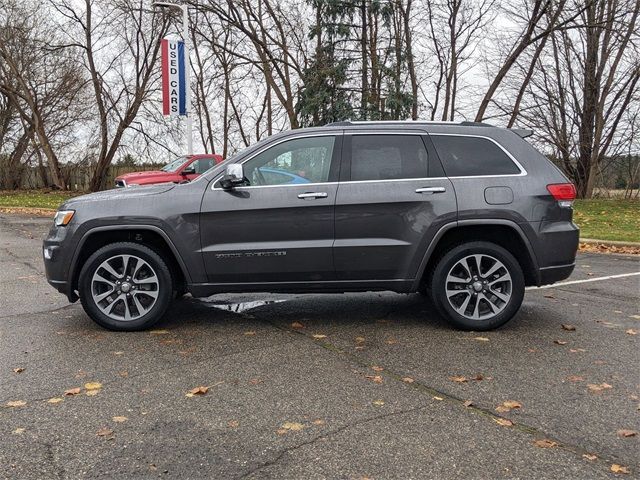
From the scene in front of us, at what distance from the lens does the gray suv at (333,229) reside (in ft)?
18.1

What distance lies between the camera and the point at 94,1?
101 ft

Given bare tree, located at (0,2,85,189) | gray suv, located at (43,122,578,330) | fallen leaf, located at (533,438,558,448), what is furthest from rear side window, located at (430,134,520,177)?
bare tree, located at (0,2,85,189)

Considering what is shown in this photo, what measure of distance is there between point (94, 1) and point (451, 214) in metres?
30.4

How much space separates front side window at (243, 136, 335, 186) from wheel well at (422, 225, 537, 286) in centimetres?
123

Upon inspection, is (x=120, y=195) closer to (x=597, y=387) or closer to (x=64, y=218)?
(x=64, y=218)

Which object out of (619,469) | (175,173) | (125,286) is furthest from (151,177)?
(619,469)

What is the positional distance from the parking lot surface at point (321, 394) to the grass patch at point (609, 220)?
698 cm

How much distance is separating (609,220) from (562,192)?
12304mm

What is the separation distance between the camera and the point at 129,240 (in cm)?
578

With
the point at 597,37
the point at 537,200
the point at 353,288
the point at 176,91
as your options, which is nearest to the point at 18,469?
the point at 353,288

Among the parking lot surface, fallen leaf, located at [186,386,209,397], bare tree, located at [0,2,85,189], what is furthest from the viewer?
bare tree, located at [0,2,85,189]

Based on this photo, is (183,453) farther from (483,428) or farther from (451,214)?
(451,214)

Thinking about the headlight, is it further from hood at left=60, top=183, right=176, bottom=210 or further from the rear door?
the rear door

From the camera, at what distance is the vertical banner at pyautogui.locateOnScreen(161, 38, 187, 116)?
67.2 feet
